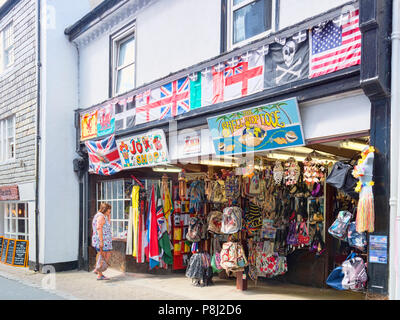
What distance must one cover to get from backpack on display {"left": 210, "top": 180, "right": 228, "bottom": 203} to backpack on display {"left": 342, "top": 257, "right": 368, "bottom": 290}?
3.44 metres

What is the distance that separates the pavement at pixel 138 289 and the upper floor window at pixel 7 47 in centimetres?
713

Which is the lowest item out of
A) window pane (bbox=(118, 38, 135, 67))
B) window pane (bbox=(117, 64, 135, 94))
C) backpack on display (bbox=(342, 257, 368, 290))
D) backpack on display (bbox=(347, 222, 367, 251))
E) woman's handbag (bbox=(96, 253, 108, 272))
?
woman's handbag (bbox=(96, 253, 108, 272))

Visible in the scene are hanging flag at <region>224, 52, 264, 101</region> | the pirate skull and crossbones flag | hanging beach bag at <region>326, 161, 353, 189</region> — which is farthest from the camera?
hanging flag at <region>224, 52, 264, 101</region>

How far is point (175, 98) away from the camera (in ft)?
26.6

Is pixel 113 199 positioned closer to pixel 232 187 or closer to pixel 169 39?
pixel 232 187

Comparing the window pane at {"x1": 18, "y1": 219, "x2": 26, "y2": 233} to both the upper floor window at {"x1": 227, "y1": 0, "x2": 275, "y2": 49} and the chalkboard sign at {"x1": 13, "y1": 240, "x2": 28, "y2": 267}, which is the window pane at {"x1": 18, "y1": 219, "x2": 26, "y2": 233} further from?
the upper floor window at {"x1": 227, "y1": 0, "x2": 275, "y2": 49}

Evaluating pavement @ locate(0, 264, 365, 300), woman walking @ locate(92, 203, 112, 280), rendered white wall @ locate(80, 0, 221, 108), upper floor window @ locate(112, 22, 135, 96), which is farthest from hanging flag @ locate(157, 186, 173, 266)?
rendered white wall @ locate(80, 0, 221, 108)

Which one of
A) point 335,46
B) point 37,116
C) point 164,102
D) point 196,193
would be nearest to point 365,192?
point 335,46

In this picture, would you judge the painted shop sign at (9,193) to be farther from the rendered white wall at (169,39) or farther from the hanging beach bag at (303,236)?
the hanging beach bag at (303,236)

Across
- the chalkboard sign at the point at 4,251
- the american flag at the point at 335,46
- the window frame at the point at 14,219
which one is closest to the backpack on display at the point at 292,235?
the american flag at the point at 335,46

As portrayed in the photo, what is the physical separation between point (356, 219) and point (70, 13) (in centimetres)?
989

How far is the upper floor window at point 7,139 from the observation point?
13114mm

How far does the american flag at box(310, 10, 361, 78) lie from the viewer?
17.1ft

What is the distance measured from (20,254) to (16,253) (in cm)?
18
